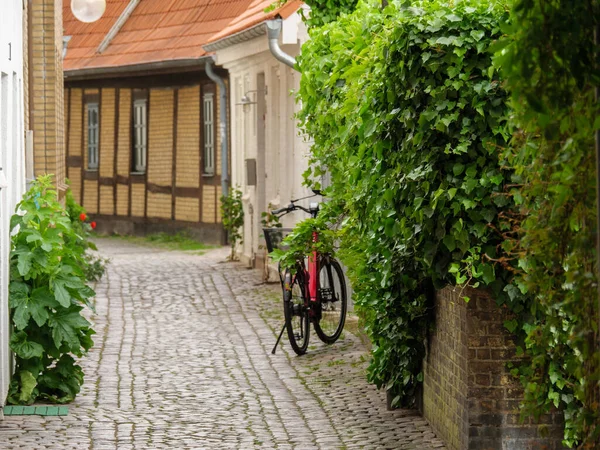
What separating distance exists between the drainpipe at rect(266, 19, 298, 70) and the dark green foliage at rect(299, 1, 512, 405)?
6.95m

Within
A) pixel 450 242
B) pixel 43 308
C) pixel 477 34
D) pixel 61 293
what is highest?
pixel 477 34

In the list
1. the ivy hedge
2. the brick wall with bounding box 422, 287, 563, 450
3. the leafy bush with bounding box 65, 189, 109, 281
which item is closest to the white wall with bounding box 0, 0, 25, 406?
the ivy hedge

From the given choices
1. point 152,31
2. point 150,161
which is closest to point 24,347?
point 150,161

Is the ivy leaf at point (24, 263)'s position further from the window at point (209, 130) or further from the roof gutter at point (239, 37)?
the window at point (209, 130)

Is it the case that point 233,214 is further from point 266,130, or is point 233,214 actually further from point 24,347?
point 24,347

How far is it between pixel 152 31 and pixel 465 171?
24294 mm

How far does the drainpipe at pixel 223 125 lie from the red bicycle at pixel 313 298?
1348 centimetres

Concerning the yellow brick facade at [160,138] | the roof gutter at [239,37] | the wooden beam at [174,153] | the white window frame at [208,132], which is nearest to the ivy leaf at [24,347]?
the roof gutter at [239,37]

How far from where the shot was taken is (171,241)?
2728 cm

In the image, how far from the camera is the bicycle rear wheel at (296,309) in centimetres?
1079

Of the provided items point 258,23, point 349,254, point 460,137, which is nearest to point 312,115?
point 349,254

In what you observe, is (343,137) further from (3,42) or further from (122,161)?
(122,161)

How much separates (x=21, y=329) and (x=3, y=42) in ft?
5.98

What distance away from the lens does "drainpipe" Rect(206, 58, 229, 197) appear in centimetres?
2472
